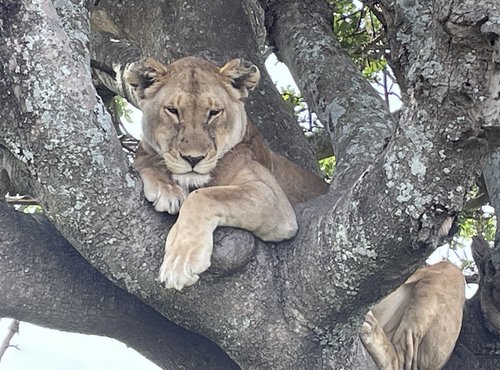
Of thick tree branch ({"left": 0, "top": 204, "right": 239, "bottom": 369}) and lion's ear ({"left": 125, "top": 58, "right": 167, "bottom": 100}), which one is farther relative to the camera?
lion's ear ({"left": 125, "top": 58, "right": 167, "bottom": 100})

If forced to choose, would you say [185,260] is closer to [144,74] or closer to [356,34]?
[144,74]

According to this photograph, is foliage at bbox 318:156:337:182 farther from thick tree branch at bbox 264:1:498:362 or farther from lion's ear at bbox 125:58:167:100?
thick tree branch at bbox 264:1:498:362

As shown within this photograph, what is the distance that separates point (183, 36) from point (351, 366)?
2672mm

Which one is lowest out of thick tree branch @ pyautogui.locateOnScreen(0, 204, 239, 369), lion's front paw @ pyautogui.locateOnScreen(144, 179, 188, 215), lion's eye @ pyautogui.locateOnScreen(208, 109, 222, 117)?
thick tree branch @ pyautogui.locateOnScreen(0, 204, 239, 369)

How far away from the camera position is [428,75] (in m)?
3.02

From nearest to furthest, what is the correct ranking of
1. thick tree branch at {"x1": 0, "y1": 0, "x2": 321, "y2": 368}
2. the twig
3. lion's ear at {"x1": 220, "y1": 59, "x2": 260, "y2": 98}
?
thick tree branch at {"x1": 0, "y1": 0, "x2": 321, "y2": 368}
lion's ear at {"x1": 220, "y1": 59, "x2": 260, "y2": 98}
the twig

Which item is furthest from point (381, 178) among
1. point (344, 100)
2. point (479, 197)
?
point (479, 197)

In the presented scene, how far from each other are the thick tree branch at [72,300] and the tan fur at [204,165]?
0.57 m

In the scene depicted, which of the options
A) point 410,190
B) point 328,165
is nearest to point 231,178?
point 410,190

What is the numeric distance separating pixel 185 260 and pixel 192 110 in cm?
105

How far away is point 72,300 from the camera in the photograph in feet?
14.2

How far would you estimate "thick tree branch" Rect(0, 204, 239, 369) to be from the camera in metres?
4.25

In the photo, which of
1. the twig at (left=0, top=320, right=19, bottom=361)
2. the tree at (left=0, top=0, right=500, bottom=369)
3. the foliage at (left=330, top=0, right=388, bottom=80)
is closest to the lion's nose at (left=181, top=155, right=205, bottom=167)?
the tree at (left=0, top=0, right=500, bottom=369)

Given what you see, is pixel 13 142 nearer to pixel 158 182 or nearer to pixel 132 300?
pixel 158 182
